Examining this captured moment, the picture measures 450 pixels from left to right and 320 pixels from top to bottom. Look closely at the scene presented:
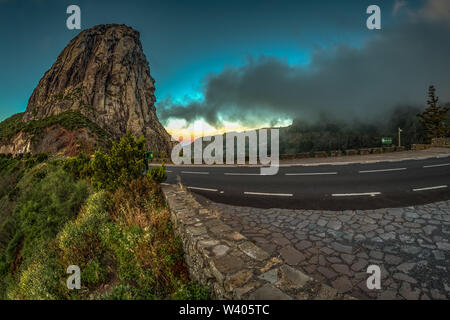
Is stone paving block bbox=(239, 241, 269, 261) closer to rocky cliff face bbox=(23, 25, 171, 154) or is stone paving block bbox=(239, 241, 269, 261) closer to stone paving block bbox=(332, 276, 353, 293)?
stone paving block bbox=(332, 276, 353, 293)

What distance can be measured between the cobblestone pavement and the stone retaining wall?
44.0 inches

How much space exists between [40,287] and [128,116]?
6780 cm

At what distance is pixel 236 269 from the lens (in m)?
2.29

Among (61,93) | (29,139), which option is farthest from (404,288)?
(61,93)

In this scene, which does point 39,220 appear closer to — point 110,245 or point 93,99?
point 110,245

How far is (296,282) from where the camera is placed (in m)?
2.03

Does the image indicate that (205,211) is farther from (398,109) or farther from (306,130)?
(398,109)

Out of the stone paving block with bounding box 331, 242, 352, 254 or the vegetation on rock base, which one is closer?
the vegetation on rock base

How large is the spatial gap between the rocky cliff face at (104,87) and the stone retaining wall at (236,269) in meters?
59.4

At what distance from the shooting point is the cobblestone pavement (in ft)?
8.90

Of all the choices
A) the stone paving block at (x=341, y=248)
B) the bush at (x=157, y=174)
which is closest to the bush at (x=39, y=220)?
the bush at (x=157, y=174)

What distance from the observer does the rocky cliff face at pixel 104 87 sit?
55.3m

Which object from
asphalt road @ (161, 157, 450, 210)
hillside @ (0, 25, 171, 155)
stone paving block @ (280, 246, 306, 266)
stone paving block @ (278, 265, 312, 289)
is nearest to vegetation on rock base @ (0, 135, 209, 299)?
stone paving block @ (278, 265, 312, 289)

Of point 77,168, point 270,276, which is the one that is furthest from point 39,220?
point 270,276
